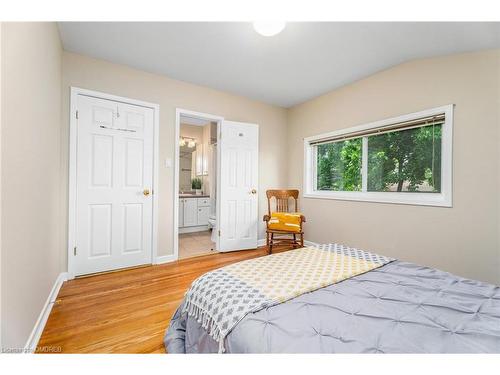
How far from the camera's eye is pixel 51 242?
6.43ft

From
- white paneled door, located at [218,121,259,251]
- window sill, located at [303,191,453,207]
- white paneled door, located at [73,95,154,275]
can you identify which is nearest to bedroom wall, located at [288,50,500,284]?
window sill, located at [303,191,453,207]

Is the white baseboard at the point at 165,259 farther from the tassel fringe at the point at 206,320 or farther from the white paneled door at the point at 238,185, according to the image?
the tassel fringe at the point at 206,320

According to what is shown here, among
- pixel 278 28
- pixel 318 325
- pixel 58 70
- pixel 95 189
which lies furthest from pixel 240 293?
pixel 58 70

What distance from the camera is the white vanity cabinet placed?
4828 millimetres

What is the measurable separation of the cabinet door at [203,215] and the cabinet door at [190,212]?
0.08 metres

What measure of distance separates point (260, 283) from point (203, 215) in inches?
162

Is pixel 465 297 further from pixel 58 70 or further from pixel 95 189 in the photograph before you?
pixel 58 70

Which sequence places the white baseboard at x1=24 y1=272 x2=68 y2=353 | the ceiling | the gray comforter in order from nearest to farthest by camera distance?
the gray comforter → the white baseboard at x1=24 y1=272 x2=68 y2=353 → the ceiling

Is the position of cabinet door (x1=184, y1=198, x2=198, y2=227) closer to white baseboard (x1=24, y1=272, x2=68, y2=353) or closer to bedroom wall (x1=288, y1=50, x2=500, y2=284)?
white baseboard (x1=24, y1=272, x2=68, y2=353)

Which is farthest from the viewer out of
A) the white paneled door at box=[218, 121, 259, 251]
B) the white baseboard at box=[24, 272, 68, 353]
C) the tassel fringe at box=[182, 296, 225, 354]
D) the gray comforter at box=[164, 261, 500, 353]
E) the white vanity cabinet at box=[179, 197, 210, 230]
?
the white vanity cabinet at box=[179, 197, 210, 230]

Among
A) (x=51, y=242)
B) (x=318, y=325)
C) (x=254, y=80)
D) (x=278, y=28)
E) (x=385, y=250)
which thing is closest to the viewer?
(x=318, y=325)

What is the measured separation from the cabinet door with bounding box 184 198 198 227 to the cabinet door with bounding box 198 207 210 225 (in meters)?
0.08

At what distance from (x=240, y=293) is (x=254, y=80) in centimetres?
278

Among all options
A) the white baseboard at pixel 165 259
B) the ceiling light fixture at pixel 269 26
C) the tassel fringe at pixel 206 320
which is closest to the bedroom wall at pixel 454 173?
the ceiling light fixture at pixel 269 26
